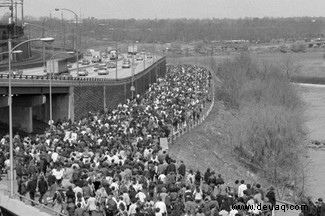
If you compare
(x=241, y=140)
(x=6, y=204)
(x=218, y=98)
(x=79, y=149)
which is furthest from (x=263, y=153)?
(x=218, y=98)

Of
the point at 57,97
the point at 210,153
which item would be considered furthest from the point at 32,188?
the point at 57,97

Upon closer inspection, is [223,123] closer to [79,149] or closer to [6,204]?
[79,149]

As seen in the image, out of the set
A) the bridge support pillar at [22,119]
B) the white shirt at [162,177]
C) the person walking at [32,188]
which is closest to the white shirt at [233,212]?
the white shirt at [162,177]

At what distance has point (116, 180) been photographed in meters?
21.8

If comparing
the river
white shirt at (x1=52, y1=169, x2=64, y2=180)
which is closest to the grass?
the river

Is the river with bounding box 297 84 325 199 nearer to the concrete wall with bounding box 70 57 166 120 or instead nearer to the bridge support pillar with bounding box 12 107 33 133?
the concrete wall with bounding box 70 57 166 120

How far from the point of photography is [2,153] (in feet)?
92.4

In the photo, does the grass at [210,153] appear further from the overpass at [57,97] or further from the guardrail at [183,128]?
the overpass at [57,97]

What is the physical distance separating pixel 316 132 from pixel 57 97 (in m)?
26.5

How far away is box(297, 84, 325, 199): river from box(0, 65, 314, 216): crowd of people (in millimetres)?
12435

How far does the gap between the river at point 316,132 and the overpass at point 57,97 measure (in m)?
16.1

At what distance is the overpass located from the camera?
4812 cm

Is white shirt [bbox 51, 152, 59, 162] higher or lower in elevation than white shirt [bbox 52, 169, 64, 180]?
lower

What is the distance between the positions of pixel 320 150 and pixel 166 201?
4138 cm
